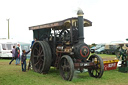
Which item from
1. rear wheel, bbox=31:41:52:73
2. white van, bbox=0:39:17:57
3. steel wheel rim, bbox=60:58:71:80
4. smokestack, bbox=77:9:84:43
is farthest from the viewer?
white van, bbox=0:39:17:57

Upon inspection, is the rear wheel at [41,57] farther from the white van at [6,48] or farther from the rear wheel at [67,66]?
the white van at [6,48]

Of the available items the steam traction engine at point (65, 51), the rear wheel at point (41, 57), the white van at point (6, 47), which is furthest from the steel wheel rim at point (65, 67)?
the white van at point (6, 47)

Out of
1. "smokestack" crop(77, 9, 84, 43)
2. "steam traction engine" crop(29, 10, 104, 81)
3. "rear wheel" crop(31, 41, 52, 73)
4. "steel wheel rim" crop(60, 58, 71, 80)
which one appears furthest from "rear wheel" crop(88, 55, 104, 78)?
"rear wheel" crop(31, 41, 52, 73)

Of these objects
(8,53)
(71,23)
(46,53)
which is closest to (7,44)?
(8,53)

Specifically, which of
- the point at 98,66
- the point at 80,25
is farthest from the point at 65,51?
the point at 98,66

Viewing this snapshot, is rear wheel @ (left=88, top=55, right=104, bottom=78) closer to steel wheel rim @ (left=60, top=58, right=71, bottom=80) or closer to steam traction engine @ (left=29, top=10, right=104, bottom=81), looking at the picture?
steam traction engine @ (left=29, top=10, right=104, bottom=81)

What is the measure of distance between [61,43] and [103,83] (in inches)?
102

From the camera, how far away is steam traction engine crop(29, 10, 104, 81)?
6.80 metres

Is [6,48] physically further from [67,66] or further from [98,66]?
[98,66]

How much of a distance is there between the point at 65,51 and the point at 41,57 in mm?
1567

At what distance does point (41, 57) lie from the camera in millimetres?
8156

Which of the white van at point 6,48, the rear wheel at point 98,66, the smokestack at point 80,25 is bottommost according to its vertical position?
the rear wheel at point 98,66

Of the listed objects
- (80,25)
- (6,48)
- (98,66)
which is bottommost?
(98,66)

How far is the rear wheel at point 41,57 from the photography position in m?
7.58
